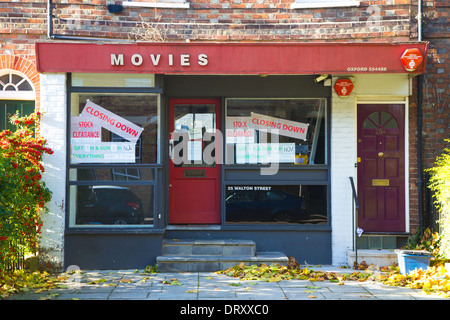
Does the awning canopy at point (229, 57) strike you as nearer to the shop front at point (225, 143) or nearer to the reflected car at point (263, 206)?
A: the shop front at point (225, 143)

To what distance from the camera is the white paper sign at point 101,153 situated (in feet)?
27.9

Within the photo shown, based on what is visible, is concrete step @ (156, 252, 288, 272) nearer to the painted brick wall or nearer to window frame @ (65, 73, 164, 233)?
window frame @ (65, 73, 164, 233)

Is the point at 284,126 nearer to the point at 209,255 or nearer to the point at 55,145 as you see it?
the point at 209,255

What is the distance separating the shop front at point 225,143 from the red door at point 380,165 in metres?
0.02

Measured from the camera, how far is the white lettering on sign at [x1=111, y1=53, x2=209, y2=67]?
26.7ft

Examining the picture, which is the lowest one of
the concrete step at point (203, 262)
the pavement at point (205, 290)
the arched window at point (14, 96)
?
the pavement at point (205, 290)

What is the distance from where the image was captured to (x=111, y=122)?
855 centimetres

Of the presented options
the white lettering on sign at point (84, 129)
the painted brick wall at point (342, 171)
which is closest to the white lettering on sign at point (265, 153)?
the painted brick wall at point (342, 171)

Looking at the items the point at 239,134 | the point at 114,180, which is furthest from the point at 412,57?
the point at 114,180

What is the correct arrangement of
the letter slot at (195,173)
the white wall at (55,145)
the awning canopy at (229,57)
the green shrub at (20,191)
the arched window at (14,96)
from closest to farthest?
the green shrub at (20,191) < the awning canopy at (229,57) < the white wall at (55,145) < the arched window at (14,96) < the letter slot at (195,173)

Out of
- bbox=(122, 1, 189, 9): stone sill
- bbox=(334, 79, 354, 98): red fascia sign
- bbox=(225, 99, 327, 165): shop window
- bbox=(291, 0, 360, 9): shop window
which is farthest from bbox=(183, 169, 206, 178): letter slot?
bbox=(291, 0, 360, 9): shop window

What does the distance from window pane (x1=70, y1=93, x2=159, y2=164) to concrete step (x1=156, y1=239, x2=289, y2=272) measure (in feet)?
4.99

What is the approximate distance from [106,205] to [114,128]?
1275mm

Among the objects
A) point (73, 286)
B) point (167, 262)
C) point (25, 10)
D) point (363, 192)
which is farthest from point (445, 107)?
point (25, 10)
